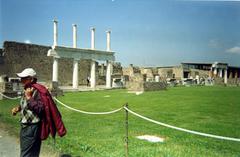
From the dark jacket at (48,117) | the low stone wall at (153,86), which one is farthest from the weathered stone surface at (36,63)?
the dark jacket at (48,117)

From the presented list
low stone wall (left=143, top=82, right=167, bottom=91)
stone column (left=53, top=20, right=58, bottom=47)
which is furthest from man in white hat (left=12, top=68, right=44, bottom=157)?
stone column (left=53, top=20, right=58, bottom=47)

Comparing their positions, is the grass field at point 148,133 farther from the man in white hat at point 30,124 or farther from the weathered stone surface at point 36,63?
the weathered stone surface at point 36,63

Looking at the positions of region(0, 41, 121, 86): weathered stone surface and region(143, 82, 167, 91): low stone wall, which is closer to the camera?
region(143, 82, 167, 91): low stone wall

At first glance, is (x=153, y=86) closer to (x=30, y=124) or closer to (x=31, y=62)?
(x=31, y=62)

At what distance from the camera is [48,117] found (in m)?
4.87

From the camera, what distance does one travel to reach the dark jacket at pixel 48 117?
4836 mm

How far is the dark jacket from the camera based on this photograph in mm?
4836

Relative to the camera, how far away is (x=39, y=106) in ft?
15.5

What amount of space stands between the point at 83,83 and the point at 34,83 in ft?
144

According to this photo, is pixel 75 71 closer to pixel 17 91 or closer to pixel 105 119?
pixel 17 91

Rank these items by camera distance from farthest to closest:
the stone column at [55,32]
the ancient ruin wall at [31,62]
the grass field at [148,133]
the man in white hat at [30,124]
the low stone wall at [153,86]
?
the ancient ruin wall at [31,62], the stone column at [55,32], the low stone wall at [153,86], the grass field at [148,133], the man in white hat at [30,124]

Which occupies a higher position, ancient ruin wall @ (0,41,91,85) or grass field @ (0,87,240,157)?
ancient ruin wall @ (0,41,91,85)

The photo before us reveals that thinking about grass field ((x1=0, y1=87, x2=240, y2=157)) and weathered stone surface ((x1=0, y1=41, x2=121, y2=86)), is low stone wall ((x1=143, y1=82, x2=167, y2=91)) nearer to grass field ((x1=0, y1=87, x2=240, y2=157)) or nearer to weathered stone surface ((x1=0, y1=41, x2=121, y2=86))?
weathered stone surface ((x1=0, y1=41, x2=121, y2=86))

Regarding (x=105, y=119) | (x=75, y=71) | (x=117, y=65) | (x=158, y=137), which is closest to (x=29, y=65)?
(x=75, y=71)
